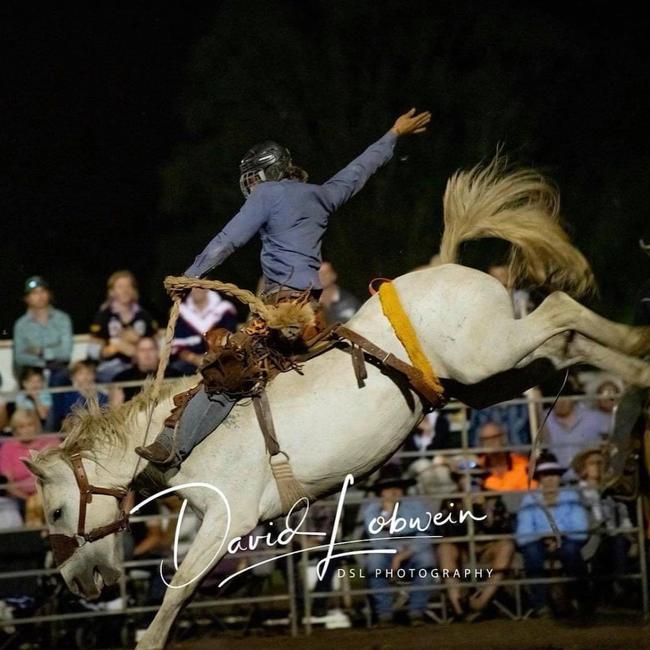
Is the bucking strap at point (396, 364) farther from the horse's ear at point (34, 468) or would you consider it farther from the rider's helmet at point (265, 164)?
the horse's ear at point (34, 468)

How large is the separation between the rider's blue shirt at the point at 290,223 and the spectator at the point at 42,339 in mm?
3258

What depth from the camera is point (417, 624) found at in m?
8.52

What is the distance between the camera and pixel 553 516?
8.58 m

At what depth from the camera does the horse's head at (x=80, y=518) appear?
6.29 m

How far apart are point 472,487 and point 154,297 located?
12054mm

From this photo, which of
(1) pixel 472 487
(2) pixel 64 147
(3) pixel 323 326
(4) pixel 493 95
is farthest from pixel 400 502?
(2) pixel 64 147

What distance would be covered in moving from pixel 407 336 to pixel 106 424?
59.7 inches

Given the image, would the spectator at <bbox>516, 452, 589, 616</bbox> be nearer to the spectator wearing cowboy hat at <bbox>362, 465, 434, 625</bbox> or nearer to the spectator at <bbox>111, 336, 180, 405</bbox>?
the spectator wearing cowboy hat at <bbox>362, 465, 434, 625</bbox>

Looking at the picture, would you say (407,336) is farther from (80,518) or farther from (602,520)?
(602,520)

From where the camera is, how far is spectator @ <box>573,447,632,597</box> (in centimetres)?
859

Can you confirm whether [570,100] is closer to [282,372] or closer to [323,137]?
[323,137]

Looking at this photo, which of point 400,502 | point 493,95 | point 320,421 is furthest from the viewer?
point 493,95

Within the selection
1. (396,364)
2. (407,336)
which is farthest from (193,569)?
(407,336)

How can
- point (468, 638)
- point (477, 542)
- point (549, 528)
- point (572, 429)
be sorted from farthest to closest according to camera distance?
point (572, 429) → point (477, 542) → point (549, 528) → point (468, 638)
